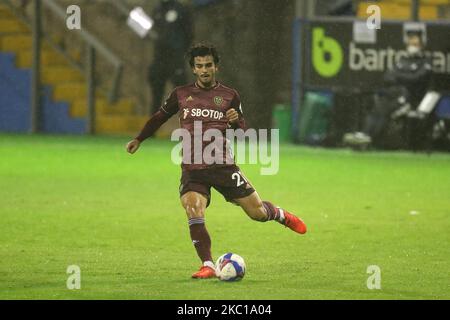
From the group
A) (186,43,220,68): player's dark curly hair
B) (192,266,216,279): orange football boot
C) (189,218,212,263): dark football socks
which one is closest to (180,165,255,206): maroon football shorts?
(189,218,212,263): dark football socks

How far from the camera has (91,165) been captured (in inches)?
711

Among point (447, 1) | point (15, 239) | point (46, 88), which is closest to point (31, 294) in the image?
point (15, 239)

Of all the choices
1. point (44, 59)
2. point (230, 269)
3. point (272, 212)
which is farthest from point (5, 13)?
point (230, 269)

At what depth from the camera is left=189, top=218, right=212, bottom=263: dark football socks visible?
8672mm

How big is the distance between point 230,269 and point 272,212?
1.04 meters

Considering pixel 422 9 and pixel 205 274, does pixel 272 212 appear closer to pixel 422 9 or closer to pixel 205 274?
pixel 205 274

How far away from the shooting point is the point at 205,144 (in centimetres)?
884

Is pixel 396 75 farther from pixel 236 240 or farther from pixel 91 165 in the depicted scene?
pixel 236 240

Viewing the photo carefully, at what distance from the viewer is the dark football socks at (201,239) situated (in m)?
8.67

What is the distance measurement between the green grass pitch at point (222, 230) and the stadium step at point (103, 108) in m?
4.40

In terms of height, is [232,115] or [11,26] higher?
[232,115]

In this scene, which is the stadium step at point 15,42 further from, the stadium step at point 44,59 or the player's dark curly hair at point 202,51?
the player's dark curly hair at point 202,51

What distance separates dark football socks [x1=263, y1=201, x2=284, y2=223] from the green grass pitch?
0.36 metres

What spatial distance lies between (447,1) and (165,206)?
13.5m
